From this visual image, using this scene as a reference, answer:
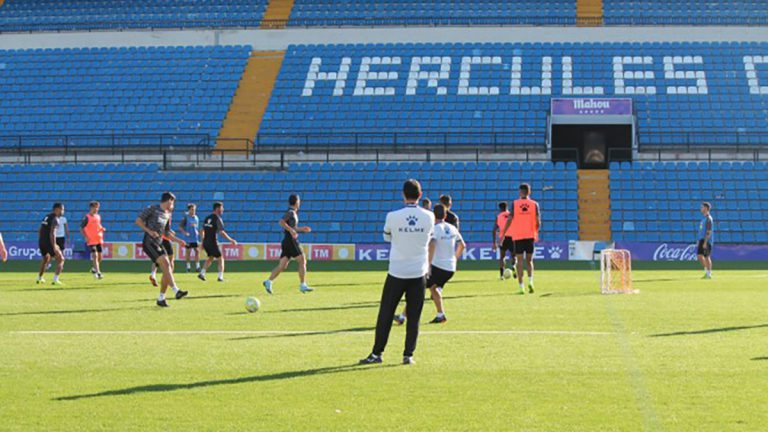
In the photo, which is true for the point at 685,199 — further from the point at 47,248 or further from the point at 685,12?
the point at 47,248

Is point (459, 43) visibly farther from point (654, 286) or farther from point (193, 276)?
point (654, 286)

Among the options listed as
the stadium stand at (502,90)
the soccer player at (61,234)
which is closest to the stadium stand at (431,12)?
the stadium stand at (502,90)

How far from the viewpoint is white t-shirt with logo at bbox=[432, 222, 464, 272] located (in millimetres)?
16031

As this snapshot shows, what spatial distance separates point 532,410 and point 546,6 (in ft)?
155

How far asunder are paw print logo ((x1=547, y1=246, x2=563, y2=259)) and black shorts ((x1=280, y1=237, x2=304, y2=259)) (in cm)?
1809

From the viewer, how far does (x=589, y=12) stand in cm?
5269

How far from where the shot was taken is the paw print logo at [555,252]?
3872 centimetres

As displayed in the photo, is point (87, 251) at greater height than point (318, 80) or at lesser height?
lesser

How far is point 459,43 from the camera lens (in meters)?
51.4

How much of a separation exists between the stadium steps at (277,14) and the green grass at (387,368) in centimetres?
3579

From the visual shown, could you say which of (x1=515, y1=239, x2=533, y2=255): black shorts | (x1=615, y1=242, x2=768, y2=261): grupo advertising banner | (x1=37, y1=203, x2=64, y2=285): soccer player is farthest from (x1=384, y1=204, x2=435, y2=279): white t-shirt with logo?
(x1=615, y1=242, x2=768, y2=261): grupo advertising banner

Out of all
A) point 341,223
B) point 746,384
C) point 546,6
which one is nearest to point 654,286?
point 746,384

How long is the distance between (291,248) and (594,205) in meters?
22.2

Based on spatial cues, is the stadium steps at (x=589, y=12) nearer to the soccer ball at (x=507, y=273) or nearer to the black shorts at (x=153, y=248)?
the soccer ball at (x=507, y=273)
